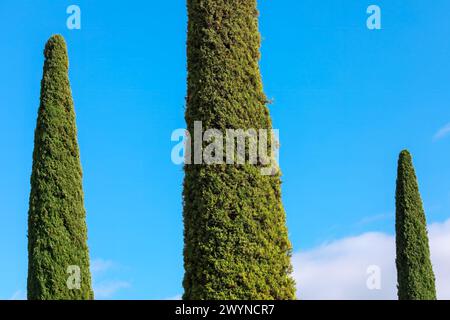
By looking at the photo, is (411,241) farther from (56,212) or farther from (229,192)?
(229,192)

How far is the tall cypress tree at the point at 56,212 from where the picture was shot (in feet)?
54.9

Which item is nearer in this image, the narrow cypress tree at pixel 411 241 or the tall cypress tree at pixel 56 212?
the tall cypress tree at pixel 56 212

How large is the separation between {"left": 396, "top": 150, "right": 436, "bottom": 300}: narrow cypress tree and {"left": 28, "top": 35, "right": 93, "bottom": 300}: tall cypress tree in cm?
1193

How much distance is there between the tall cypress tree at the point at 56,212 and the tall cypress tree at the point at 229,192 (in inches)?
255

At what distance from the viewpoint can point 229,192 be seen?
1141 centimetres

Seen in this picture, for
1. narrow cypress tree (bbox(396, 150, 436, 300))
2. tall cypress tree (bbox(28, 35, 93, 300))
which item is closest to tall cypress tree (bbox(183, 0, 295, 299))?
tall cypress tree (bbox(28, 35, 93, 300))

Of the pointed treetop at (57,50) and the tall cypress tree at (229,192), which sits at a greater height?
the pointed treetop at (57,50)

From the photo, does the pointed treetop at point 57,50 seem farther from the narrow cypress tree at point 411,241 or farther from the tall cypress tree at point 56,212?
the narrow cypress tree at point 411,241

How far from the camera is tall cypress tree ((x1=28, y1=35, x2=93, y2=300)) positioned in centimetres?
1672

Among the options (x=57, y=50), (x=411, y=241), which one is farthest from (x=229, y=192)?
(x=411, y=241)

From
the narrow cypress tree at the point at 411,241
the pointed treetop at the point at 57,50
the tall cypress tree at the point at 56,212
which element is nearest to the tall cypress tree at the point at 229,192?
the tall cypress tree at the point at 56,212

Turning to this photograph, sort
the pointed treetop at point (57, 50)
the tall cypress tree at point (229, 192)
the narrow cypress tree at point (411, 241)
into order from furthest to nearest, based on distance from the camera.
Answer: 1. the narrow cypress tree at point (411, 241)
2. the pointed treetop at point (57, 50)
3. the tall cypress tree at point (229, 192)

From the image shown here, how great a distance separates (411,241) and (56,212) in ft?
43.3
